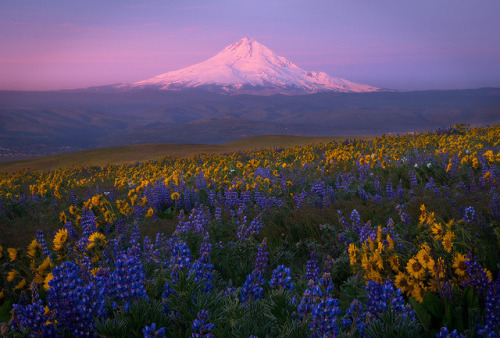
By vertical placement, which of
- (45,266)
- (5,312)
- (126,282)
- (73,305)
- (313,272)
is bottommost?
(5,312)

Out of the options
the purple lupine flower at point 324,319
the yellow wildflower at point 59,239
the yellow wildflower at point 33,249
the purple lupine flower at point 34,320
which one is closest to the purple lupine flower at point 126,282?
the purple lupine flower at point 34,320

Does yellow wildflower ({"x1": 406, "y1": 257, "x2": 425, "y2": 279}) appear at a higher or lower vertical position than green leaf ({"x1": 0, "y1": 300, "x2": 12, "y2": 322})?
higher

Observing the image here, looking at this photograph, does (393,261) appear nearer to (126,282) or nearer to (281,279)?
(281,279)

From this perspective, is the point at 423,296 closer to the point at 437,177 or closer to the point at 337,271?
the point at 337,271

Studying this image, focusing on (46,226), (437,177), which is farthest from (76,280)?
(437,177)

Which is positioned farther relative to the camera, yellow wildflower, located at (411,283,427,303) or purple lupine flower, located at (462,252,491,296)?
yellow wildflower, located at (411,283,427,303)

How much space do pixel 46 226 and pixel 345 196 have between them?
550 centimetres

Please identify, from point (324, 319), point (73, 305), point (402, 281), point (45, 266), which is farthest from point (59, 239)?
point (402, 281)

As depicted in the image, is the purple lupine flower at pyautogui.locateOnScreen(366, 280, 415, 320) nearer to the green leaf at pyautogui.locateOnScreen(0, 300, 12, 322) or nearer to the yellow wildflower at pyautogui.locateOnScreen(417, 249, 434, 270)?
the yellow wildflower at pyautogui.locateOnScreen(417, 249, 434, 270)

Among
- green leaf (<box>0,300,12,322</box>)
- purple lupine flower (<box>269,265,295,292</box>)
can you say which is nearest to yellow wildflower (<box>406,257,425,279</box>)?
purple lupine flower (<box>269,265,295,292</box>)

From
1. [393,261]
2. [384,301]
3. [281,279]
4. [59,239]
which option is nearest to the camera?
[281,279]

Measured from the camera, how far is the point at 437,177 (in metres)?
7.67

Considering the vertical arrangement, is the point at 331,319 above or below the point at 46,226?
above

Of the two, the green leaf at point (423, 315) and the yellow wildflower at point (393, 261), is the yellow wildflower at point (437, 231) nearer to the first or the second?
the yellow wildflower at point (393, 261)
